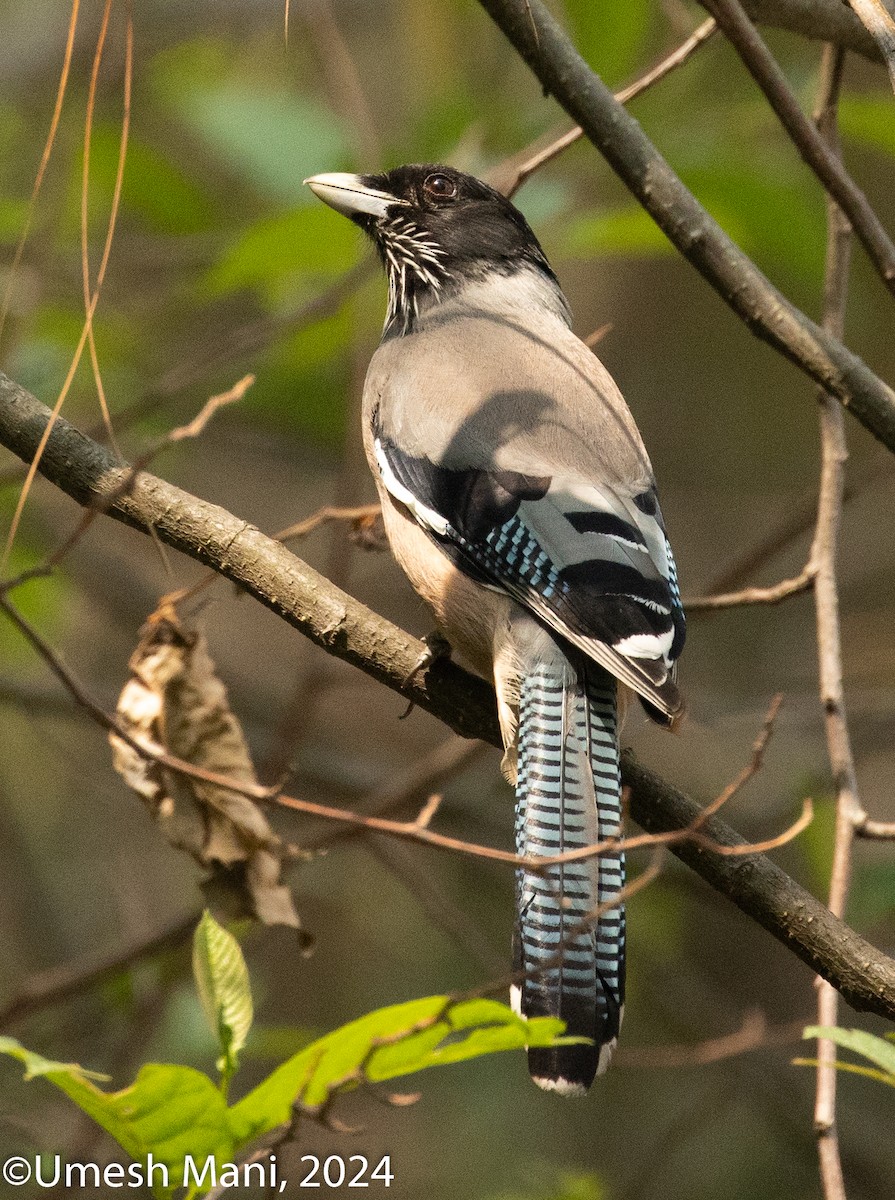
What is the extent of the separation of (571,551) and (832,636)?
2.08 ft

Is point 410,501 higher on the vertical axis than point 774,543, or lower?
lower

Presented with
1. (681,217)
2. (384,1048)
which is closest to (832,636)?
(681,217)

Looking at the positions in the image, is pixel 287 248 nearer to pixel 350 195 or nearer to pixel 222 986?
pixel 350 195

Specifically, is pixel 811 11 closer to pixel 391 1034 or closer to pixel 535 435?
pixel 535 435

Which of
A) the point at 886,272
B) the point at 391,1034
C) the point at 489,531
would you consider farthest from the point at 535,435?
the point at 391,1034

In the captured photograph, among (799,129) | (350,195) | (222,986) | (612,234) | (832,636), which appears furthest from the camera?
(350,195)

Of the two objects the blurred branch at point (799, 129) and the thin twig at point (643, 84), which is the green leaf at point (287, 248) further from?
the blurred branch at point (799, 129)

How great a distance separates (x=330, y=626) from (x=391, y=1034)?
118cm

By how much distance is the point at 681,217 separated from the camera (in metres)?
3.29

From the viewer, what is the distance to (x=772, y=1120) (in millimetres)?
5895

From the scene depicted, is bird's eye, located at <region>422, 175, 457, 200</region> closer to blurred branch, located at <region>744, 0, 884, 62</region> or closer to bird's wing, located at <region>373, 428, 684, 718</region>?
bird's wing, located at <region>373, 428, 684, 718</region>

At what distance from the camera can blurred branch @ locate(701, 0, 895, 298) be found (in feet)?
10.2

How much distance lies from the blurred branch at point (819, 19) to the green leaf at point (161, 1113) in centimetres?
282

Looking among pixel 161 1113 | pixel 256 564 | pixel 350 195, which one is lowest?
pixel 161 1113
